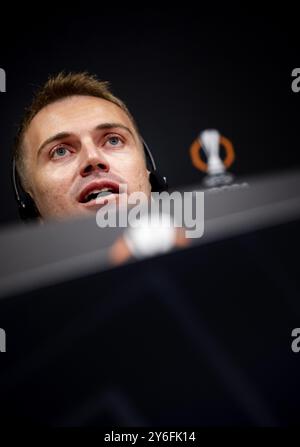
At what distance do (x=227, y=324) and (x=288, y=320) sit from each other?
0.14 metres

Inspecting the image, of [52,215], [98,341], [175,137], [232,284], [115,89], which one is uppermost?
[115,89]

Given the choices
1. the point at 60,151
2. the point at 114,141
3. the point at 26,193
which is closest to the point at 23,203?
the point at 26,193

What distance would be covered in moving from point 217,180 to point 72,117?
0.41 meters

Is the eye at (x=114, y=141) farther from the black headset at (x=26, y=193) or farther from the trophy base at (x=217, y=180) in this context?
the trophy base at (x=217, y=180)

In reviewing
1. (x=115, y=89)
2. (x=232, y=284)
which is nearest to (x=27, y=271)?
(x=232, y=284)

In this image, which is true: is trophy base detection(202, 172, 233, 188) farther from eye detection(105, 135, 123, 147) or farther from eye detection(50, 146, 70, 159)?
eye detection(50, 146, 70, 159)

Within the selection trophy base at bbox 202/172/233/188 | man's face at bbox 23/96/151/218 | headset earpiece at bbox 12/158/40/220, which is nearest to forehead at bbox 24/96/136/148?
man's face at bbox 23/96/151/218

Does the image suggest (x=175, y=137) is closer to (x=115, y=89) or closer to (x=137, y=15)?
(x=115, y=89)

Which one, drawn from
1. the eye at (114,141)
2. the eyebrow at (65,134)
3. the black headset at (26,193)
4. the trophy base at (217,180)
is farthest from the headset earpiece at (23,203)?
the trophy base at (217,180)

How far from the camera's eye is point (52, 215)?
1.12 m

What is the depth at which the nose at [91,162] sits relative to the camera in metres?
1.10

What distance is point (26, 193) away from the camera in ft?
3.81

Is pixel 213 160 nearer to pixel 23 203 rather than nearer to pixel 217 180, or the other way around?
pixel 217 180
